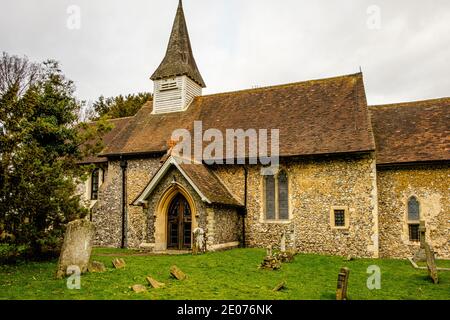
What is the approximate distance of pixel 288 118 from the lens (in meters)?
19.6

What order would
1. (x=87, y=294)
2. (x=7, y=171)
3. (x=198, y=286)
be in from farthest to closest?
(x=7, y=171) < (x=198, y=286) < (x=87, y=294)

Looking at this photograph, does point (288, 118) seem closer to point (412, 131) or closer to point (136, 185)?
point (412, 131)

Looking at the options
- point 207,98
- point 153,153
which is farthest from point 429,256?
point 207,98

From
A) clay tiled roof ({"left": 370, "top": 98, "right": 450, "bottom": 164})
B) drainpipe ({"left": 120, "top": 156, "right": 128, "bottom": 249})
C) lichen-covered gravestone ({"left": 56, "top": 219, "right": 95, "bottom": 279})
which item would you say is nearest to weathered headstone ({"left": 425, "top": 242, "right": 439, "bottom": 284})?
clay tiled roof ({"left": 370, "top": 98, "right": 450, "bottom": 164})

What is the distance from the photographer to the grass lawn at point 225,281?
8688mm

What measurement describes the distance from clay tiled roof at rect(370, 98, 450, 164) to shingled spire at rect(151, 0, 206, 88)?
10819 millimetres

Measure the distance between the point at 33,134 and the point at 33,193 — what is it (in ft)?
9.06

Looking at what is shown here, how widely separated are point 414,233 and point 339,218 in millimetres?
3161

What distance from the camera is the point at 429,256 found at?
10.6 metres

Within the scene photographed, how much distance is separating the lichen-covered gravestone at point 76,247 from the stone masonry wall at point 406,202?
12.1 meters

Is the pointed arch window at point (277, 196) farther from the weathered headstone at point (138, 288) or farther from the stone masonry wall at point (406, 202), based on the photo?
the weathered headstone at point (138, 288)

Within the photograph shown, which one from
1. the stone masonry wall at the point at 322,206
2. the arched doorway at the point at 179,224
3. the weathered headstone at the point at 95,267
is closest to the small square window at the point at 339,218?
the stone masonry wall at the point at 322,206

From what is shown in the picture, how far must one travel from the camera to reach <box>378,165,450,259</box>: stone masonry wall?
15.9 metres

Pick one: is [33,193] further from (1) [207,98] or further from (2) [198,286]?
(1) [207,98]
